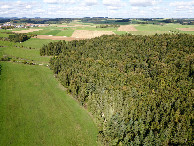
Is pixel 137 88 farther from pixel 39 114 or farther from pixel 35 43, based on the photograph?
pixel 35 43

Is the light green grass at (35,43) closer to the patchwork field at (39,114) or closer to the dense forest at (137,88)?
the patchwork field at (39,114)

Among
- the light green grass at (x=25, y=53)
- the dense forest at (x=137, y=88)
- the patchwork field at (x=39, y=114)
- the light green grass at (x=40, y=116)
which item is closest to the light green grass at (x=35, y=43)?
the light green grass at (x=25, y=53)

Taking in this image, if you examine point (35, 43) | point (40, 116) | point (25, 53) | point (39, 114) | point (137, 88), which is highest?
point (35, 43)

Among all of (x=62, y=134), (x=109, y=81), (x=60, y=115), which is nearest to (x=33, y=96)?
(x=60, y=115)

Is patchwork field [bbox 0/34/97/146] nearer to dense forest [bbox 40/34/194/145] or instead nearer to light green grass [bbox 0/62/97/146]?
light green grass [bbox 0/62/97/146]

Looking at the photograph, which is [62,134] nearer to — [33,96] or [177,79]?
[33,96]

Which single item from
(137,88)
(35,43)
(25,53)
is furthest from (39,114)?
(35,43)
